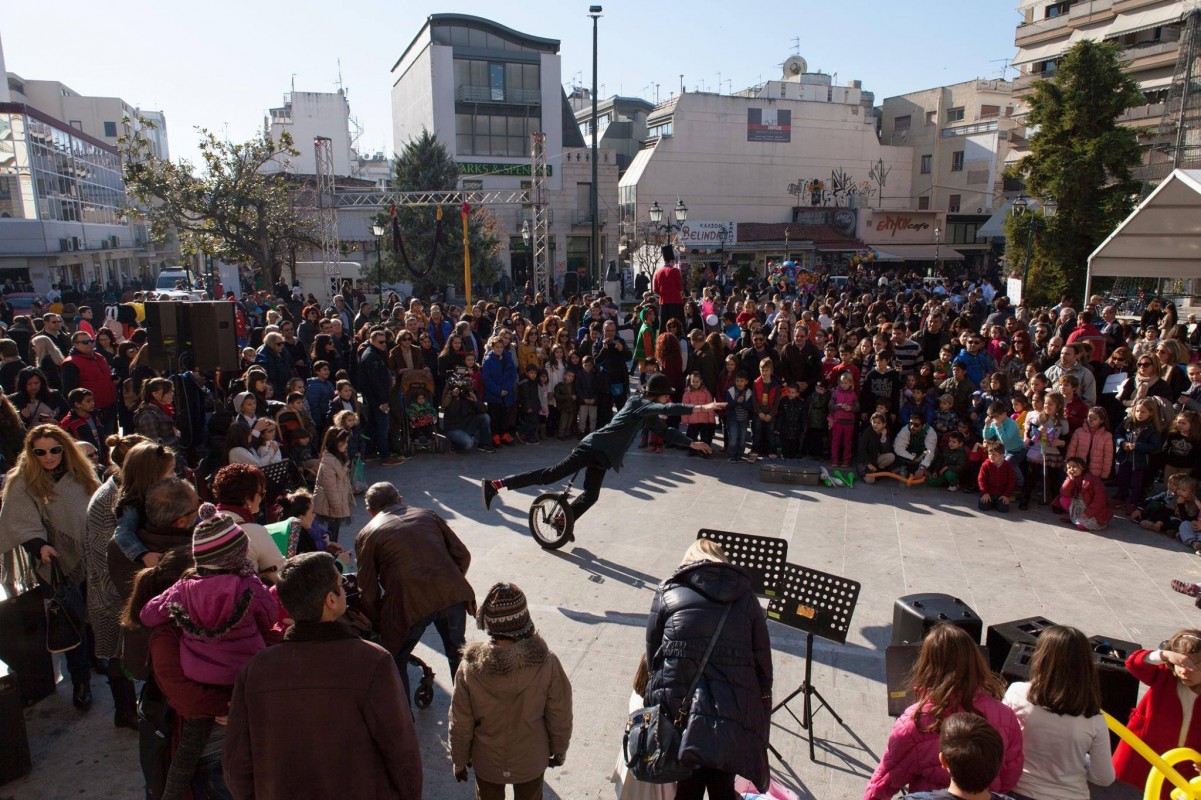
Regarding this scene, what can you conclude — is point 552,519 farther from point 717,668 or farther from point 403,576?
point 717,668

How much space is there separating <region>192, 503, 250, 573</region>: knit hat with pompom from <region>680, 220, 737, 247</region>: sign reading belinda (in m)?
36.9

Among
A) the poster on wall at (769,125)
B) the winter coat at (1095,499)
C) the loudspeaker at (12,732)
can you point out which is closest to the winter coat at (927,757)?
the loudspeaker at (12,732)

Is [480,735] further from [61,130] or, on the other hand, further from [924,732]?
[61,130]

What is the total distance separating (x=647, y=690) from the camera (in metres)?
3.44

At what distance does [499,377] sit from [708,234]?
30.6 metres

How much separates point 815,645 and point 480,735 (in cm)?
306

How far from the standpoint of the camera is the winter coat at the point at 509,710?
10.3 feet

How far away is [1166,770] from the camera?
318 cm

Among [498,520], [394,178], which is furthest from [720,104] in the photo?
[498,520]

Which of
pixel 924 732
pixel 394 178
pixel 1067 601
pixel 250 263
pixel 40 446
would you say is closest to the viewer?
pixel 924 732

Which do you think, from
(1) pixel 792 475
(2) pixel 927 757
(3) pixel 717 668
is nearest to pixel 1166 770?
(2) pixel 927 757

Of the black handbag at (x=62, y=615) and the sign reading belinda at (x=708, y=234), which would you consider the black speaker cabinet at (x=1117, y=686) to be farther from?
the sign reading belinda at (x=708, y=234)

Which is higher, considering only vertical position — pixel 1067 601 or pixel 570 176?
pixel 570 176

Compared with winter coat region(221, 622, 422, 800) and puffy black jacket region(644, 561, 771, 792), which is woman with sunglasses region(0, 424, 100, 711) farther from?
puffy black jacket region(644, 561, 771, 792)
